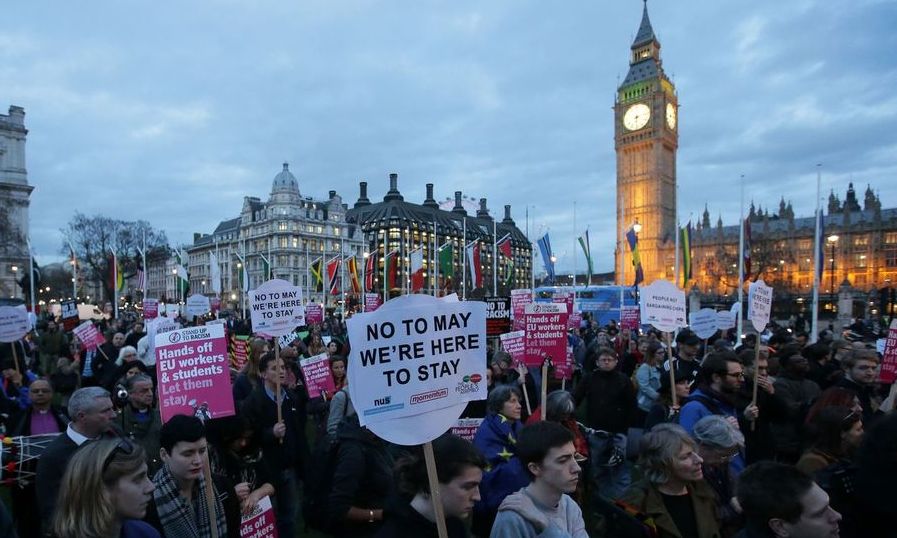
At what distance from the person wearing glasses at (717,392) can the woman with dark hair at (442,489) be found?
2.72 metres

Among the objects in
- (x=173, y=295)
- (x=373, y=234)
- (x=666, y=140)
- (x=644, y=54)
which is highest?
(x=644, y=54)

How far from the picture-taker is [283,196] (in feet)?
301

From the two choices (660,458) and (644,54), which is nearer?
(660,458)

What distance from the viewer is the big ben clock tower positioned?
87.1 meters

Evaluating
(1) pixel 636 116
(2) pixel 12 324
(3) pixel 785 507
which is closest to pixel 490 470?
(3) pixel 785 507

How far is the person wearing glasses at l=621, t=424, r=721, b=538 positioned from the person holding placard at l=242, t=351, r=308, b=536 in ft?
9.92

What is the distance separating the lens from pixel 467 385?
309 cm

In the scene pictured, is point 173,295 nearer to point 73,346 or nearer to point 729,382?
point 73,346

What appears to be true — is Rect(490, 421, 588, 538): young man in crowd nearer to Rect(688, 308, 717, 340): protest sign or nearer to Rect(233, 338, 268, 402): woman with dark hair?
Rect(233, 338, 268, 402): woman with dark hair

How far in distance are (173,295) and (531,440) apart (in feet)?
432

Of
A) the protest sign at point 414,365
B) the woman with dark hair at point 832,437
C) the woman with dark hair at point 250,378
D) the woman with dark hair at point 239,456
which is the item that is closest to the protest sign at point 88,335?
the woman with dark hair at point 250,378

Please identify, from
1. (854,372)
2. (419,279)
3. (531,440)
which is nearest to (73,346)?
(419,279)

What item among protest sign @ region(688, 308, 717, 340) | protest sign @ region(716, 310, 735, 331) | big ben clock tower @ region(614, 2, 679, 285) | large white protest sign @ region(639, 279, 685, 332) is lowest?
protest sign @ region(716, 310, 735, 331)

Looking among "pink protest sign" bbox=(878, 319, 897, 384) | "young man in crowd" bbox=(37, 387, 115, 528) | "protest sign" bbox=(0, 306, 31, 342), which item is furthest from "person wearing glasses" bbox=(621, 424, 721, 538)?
"protest sign" bbox=(0, 306, 31, 342)
